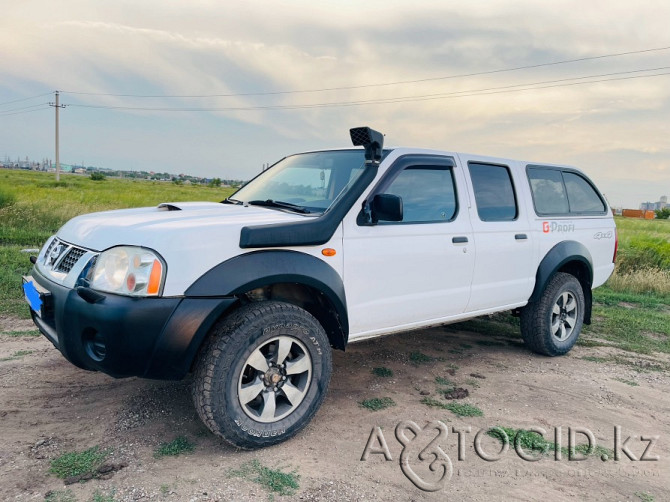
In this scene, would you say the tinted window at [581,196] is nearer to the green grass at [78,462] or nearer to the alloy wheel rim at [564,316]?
the alloy wheel rim at [564,316]

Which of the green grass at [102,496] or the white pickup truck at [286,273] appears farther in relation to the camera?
the white pickup truck at [286,273]

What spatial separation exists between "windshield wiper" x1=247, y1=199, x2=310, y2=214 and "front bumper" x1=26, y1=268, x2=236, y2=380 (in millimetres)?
970

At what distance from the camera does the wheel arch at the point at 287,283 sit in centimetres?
287

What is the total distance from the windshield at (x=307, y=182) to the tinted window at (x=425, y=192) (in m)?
0.35

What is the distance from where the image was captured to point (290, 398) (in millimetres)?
3137

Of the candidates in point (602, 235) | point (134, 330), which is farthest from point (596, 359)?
point (134, 330)

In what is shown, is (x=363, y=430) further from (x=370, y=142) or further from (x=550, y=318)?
(x=550, y=318)

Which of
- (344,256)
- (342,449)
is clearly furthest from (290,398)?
(344,256)

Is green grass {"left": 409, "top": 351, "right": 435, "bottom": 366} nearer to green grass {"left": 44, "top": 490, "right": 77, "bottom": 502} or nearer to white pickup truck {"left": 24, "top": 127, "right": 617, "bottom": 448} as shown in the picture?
white pickup truck {"left": 24, "top": 127, "right": 617, "bottom": 448}

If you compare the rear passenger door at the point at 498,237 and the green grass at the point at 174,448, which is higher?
the rear passenger door at the point at 498,237

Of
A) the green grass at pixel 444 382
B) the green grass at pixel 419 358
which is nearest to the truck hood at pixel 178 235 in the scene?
the green grass at pixel 444 382

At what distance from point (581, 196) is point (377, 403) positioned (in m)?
3.46

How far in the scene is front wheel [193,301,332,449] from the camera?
287 cm

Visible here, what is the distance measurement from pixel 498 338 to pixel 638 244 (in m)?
10.00
